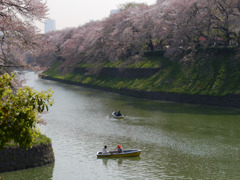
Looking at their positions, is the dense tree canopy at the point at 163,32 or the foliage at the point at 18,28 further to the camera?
the dense tree canopy at the point at 163,32

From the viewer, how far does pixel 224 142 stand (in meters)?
31.0

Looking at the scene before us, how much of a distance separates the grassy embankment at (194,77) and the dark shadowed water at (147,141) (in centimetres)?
416

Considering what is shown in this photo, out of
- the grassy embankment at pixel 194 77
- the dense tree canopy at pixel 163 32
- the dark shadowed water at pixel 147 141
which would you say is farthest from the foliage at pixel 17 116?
the grassy embankment at pixel 194 77

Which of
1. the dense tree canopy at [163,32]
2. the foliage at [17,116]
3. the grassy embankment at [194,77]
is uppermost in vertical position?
the dense tree canopy at [163,32]

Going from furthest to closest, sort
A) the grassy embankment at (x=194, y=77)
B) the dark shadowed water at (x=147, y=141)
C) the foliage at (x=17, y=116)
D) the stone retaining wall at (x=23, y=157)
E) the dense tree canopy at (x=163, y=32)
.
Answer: the dense tree canopy at (x=163, y=32), the grassy embankment at (x=194, y=77), the dark shadowed water at (x=147, y=141), the stone retaining wall at (x=23, y=157), the foliage at (x=17, y=116)

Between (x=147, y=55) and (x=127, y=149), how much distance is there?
155ft

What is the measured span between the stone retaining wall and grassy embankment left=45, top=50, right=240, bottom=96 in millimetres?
31641

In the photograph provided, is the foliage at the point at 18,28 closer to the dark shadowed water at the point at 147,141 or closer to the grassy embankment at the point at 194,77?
the dark shadowed water at the point at 147,141

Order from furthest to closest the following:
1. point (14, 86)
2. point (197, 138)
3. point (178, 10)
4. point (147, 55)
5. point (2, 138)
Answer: point (147, 55)
point (178, 10)
point (197, 138)
point (14, 86)
point (2, 138)

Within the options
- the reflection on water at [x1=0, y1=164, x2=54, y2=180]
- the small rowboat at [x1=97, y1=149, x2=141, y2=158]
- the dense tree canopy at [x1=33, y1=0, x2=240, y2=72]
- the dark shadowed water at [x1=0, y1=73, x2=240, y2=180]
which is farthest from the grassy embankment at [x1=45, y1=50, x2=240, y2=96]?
the reflection on water at [x1=0, y1=164, x2=54, y2=180]

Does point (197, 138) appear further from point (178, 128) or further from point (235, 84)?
point (235, 84)

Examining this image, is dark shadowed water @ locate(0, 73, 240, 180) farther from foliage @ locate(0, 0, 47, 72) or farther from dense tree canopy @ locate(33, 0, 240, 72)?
dense tree canopy @ locate(33, 0, 240, 72)

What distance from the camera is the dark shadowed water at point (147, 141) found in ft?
78.4

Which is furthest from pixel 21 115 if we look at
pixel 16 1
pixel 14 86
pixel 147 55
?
pixel 147 55
